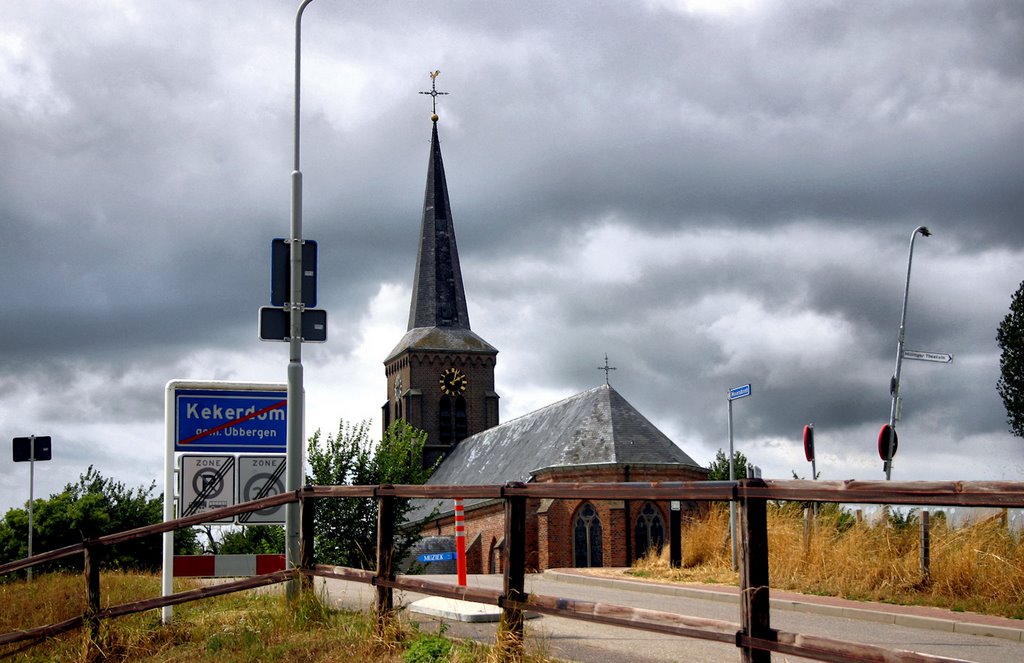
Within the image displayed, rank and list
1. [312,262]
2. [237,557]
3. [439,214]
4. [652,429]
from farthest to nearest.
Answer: [439,214] < [652,429] < [312,262] < [237,557]

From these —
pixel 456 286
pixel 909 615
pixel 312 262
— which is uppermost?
pixel 456 286

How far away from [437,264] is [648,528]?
2647 centimetres

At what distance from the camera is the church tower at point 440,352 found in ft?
212

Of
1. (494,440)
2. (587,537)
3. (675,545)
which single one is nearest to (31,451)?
(675,545)

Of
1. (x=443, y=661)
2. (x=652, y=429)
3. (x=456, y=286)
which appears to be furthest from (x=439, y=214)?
(x=443, y=661)

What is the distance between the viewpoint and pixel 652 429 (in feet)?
155

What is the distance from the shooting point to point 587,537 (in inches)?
1710

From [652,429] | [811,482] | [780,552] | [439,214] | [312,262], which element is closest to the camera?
[811,482]

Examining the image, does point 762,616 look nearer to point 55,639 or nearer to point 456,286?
point 55,639

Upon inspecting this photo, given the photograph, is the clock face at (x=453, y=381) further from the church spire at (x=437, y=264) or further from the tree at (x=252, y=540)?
the tree at (x=252, y=540)

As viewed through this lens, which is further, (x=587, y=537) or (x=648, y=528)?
(x=648, y=528)

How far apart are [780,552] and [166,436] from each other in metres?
9.55

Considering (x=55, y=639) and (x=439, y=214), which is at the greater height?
(x=439, y=214)

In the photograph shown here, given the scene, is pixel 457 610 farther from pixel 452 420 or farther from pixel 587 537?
pixel 452 420
